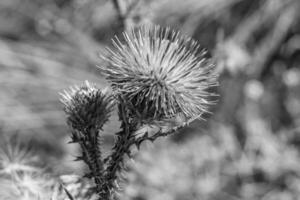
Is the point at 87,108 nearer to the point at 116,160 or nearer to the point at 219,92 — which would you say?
the point at 116,160

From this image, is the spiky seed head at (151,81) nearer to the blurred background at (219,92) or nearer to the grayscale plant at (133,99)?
the grayscale plant at (133,99)

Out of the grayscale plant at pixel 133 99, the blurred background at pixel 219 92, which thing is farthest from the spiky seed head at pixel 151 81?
the blurred background at pixel 219 92

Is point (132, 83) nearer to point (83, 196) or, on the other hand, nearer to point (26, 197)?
point (83, 196)

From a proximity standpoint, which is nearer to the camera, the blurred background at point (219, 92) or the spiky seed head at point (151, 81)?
the spiky seed head at point (151, 81)

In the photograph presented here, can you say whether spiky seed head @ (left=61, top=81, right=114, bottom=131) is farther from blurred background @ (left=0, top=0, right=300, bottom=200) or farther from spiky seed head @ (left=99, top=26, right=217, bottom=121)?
blurred background @ (left=0, top=0, right=300, bottom=200)

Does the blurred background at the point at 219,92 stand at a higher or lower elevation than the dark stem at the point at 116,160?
higher

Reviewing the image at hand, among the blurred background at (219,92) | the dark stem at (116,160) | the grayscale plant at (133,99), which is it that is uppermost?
the blurred background at (219,92)

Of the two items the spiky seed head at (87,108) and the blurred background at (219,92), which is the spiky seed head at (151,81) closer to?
the spiky seed head at (87,108)

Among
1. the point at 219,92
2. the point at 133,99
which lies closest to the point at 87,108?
the point at 133,99
